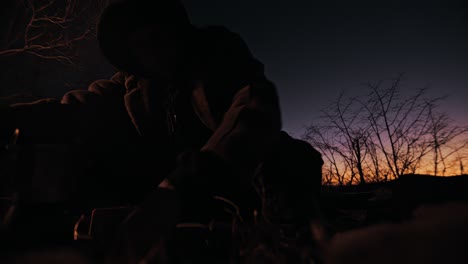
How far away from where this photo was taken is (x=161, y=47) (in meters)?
1.55

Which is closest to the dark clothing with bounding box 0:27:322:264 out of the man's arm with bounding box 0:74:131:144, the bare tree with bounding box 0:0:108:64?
the man's arm with bounding box 0:74:131:144

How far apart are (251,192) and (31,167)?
955 mm

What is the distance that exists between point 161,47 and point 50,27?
3.61 metres

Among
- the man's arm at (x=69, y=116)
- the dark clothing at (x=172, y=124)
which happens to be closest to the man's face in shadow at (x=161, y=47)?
the dark clothing at (x=172, y=124)

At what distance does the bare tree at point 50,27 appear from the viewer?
3.68 metres

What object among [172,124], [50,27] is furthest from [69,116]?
[50,27]

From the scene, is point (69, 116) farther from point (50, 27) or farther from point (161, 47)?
point (50, 27)

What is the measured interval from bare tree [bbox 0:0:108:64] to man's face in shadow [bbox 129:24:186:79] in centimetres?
307

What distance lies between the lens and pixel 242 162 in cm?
78

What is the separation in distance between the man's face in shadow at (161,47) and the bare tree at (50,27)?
121 inches

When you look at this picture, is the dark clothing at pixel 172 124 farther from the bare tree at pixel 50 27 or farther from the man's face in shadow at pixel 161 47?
the bare tree at pixel 50 27

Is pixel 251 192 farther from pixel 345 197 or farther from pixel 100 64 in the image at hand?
pixel 100 64

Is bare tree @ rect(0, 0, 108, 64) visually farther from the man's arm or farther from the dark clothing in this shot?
the dark clothing

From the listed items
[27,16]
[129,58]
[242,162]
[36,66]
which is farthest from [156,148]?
[27,16]
